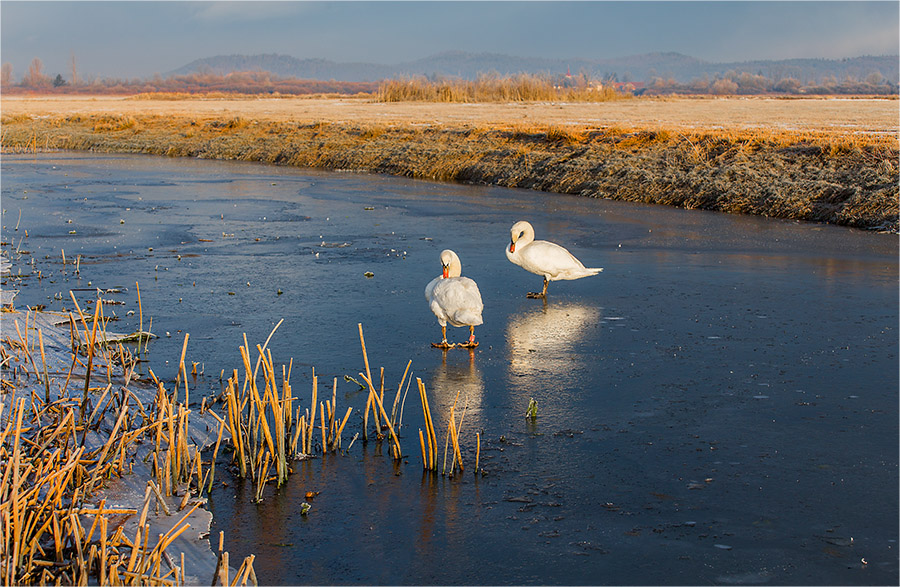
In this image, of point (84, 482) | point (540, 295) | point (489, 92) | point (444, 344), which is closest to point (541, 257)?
point (540, 295)

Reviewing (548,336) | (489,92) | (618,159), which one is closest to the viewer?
(548,336)

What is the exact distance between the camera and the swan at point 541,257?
1004 centimetres


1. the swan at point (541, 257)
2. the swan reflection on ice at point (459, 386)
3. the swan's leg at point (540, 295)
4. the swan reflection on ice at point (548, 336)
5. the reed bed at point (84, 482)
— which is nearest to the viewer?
the reed bed at point (84, 482)

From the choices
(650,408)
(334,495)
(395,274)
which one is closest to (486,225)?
(395,274)

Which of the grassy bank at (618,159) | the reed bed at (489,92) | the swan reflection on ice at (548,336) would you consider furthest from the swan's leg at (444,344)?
the reed bed at (489,92)

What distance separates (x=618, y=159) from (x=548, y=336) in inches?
584

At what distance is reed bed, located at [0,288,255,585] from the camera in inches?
155

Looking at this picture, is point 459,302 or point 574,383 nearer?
point 574,383

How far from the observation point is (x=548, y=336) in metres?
8.66

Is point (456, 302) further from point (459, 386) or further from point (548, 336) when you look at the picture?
point (548, 336)

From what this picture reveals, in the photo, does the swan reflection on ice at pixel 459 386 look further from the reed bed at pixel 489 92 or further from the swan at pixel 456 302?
the reed bed at pixel 489 92

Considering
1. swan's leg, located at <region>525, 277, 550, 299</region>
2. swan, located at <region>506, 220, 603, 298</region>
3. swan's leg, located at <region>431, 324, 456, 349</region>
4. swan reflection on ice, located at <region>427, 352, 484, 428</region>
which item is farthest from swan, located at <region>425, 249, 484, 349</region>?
swan's leg, located at <region>525, 277, 550, 299</region>

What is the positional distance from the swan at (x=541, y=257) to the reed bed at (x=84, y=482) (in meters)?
4.55

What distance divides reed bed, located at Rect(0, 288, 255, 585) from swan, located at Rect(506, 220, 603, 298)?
179 inches
